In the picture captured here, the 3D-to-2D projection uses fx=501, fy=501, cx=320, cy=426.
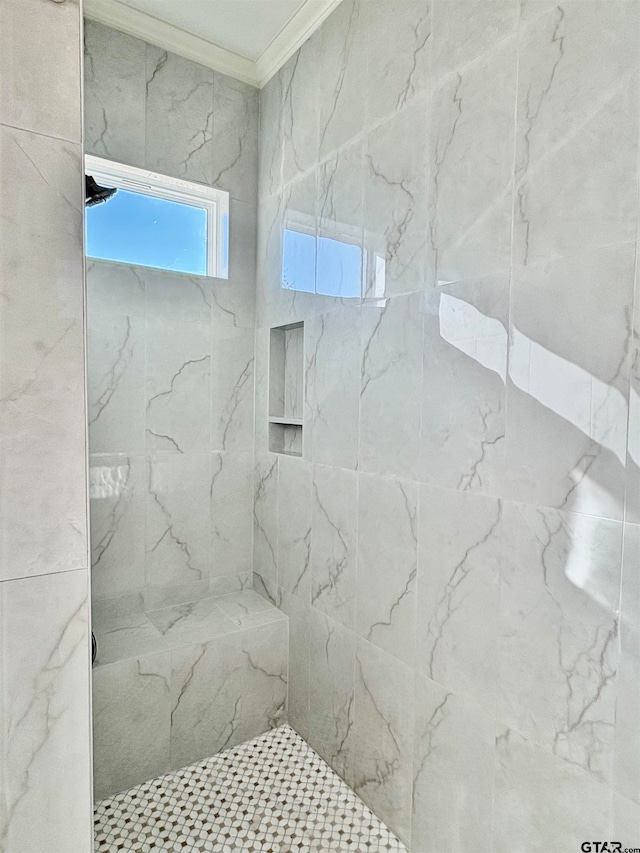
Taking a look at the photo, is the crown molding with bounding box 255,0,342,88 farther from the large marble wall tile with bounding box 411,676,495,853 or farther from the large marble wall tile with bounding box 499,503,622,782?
the large marble wall tile with bounding box 411,676,495,853

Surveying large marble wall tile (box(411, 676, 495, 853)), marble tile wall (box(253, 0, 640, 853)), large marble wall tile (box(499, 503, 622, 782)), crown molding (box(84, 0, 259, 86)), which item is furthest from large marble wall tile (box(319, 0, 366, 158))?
large marble wall tile (box(411, 676, 495, 853))

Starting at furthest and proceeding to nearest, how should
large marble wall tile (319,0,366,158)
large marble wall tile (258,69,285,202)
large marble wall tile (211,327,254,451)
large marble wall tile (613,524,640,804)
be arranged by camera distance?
large marble wall tile (211,327,254,451), large marble wall tile (258,69,285,202), large marble wall tile (319,0,366,158), large marble wall tile (613,524,640,804)

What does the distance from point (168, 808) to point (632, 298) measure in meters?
2.10

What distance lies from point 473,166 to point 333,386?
2.84 feet

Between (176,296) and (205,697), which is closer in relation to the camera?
(205,697)

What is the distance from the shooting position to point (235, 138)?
2391mm

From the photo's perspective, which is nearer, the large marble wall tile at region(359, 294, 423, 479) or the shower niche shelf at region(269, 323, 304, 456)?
the large marble wall tile at region(359, 294, 423, 479)

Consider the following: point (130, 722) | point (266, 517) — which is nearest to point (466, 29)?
point (266, 517)

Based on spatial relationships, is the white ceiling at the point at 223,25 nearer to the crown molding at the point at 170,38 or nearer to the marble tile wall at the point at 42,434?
the crown molding at the point at 170,38

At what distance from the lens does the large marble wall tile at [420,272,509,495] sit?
1.29 metres

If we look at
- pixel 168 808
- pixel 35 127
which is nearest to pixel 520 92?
pixel 35 127

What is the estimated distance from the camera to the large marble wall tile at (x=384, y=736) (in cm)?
157

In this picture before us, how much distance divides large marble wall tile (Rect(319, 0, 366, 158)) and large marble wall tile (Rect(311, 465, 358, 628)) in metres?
1.26

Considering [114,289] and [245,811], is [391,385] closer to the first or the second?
[114,289]
